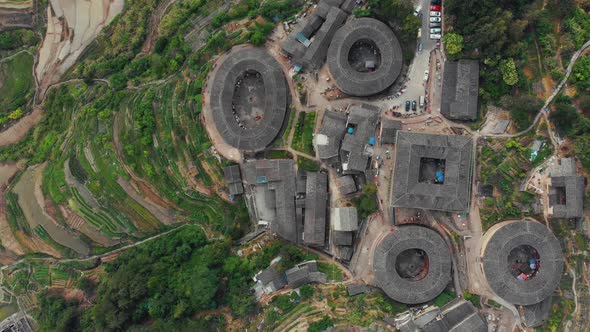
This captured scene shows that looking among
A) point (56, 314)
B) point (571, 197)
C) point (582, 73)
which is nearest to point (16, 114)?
point (56, 314)

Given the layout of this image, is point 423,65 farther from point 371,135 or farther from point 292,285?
point 292,285

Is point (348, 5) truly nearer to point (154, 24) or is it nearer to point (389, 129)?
point (389, 129)

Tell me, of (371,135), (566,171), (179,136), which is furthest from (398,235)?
(179,136)

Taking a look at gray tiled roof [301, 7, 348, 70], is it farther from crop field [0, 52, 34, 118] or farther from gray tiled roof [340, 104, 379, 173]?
crop field [0, 52, 34, 118]

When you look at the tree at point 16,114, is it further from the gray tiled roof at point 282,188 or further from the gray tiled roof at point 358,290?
the gray tiled roof at point 358,290

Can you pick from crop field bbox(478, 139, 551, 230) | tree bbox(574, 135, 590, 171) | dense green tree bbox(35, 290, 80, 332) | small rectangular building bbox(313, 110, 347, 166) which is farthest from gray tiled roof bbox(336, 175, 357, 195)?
dense green tree bbox(35, 290, 80, 332)

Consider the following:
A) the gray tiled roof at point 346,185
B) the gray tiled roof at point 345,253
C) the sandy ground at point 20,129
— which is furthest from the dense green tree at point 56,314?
the gray tiled roof at point 346,185
